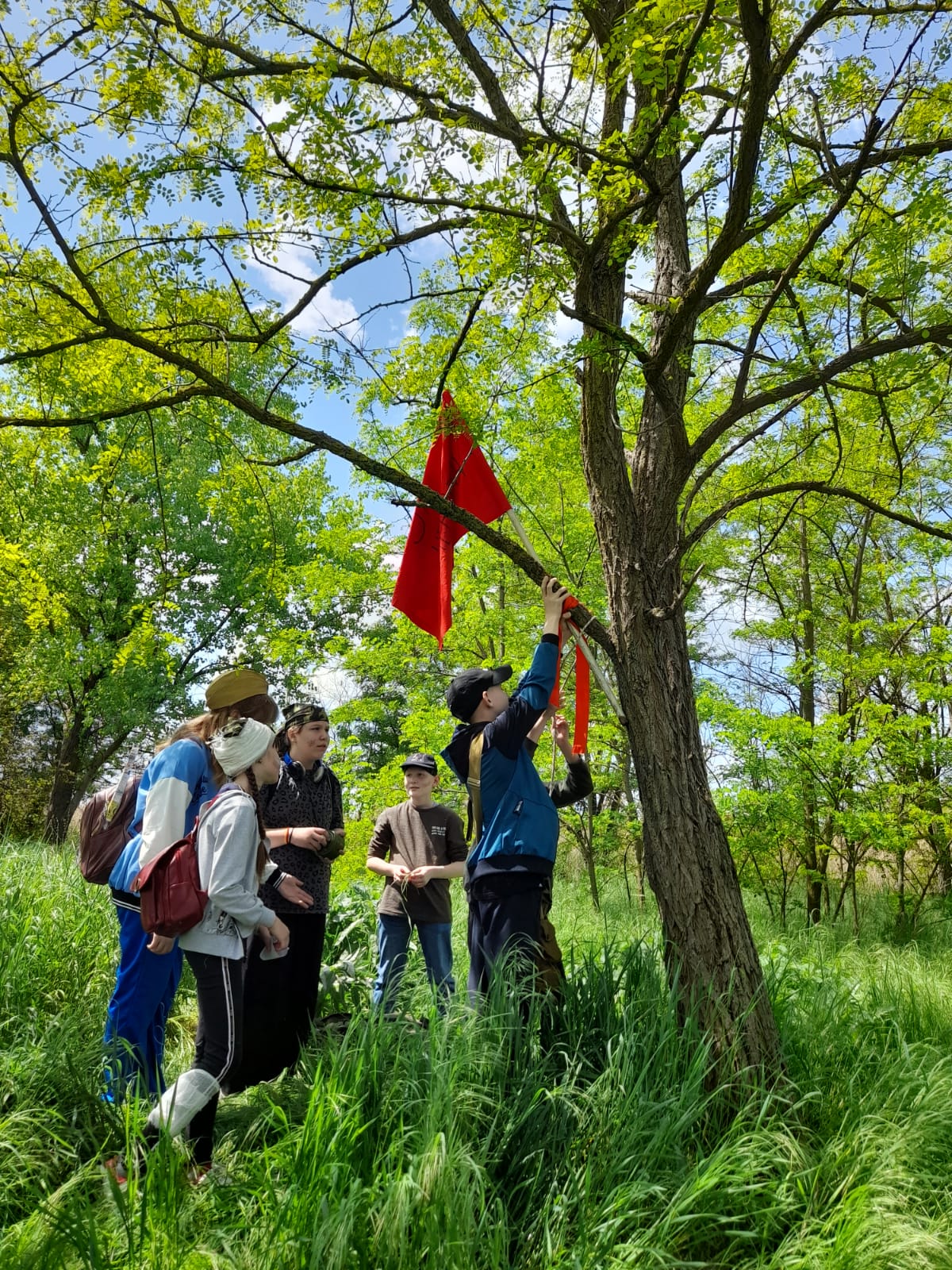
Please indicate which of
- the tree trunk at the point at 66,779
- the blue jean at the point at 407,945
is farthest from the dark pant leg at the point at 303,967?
the tree trunk at the point at 66,779

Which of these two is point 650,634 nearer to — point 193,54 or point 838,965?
point 838,965

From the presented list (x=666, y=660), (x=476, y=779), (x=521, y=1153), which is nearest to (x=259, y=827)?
(x=476, y=779)

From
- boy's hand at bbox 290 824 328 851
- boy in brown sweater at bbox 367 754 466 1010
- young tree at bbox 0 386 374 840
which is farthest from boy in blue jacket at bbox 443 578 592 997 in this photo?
young tree at bbox 0 386 374 840

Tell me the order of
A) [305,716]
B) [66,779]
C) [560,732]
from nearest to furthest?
[560,732]
[305,716]
[66,779]

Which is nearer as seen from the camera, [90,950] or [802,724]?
[90,950]

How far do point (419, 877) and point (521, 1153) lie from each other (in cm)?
212

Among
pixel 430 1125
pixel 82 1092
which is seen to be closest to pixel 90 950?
pixel 82 1092

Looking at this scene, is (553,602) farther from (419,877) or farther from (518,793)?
(419,877)

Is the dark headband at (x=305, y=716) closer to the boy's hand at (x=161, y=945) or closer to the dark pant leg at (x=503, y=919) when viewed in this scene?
the dark pant leg at (x=503, y=919)

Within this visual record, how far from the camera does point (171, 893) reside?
2.76 metres

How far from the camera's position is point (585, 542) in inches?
418

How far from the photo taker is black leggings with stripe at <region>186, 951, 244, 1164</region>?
2717mm

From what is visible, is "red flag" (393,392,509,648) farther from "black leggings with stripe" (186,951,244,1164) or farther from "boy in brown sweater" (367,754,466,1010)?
"black leggings with stripe" (186,951,244,1164)

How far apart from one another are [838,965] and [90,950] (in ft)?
15.9
